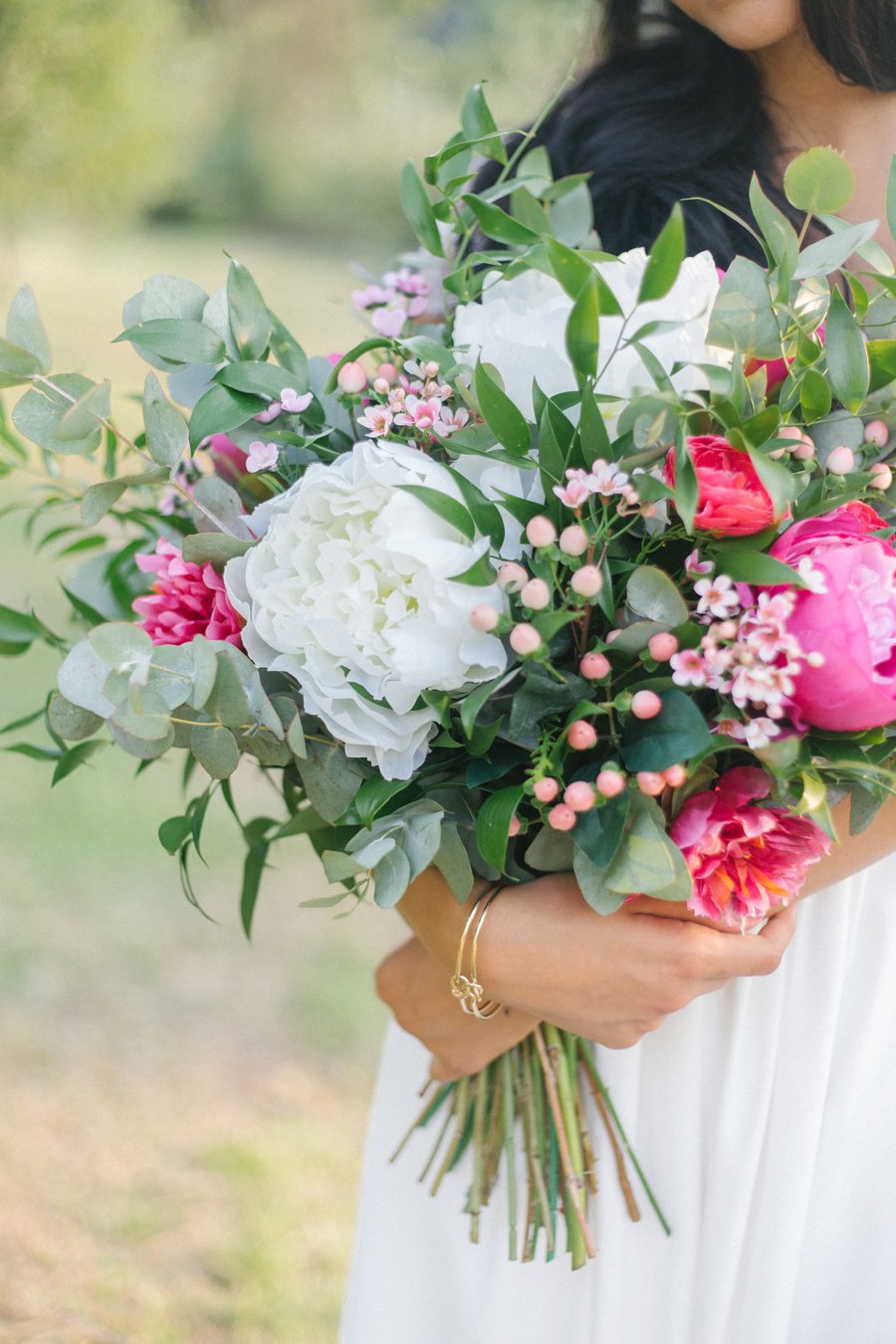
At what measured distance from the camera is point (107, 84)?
7.04 metres

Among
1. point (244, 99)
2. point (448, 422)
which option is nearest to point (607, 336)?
point (448, 422)

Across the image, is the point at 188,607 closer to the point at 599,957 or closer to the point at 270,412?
the point at 270,412

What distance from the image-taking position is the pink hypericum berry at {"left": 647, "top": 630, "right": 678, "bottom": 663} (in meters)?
0.71

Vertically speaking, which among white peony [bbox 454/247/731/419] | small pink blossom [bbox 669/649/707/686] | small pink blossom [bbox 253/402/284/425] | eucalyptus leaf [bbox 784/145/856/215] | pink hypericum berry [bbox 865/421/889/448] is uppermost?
eucalyptus leaf [bbox 784/145/856/215]

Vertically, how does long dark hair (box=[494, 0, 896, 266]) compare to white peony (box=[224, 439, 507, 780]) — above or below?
above

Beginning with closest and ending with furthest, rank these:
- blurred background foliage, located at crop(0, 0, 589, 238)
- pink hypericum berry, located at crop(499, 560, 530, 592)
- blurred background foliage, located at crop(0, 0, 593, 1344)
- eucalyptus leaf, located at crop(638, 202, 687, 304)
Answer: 1. eucalyptus leaf, located at crop(638, 202, 687, 304)
2. pink hypericum berry, located at crop(499, 560, 530, 592)
3. blurred background foliage, located at crop(0, 0, 593, 1344)
4. blurred background foliage, located at crop(0, 0, 589, 238)

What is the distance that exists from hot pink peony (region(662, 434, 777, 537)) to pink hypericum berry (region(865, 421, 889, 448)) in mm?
126

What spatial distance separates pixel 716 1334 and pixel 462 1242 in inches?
11.3

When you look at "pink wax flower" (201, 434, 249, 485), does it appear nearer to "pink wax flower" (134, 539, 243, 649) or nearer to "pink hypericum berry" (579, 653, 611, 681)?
"pink wax flower" (134, 539, 243, 649)

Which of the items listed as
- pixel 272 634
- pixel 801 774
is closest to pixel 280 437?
pixel 272 634

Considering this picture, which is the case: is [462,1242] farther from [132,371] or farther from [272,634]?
[132,371]

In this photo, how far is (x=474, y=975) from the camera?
36.7 inches

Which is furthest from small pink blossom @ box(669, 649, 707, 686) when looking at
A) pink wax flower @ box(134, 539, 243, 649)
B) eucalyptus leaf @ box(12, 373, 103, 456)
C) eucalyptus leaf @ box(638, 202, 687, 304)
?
eucalyptus leaf @ box(12, 373, 103, 456)

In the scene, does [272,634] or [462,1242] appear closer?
[272,634]
